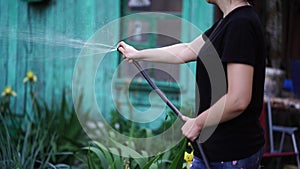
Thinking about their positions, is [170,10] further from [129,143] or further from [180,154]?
[180,154]

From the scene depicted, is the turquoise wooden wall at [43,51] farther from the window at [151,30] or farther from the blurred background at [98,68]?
the window at [151,30]

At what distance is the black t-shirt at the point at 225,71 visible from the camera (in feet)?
6.61

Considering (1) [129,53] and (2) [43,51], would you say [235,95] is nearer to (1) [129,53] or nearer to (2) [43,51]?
(1) [129,53]

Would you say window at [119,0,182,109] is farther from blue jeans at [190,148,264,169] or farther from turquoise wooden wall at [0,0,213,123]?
blue jeans at [190,148,264,169]

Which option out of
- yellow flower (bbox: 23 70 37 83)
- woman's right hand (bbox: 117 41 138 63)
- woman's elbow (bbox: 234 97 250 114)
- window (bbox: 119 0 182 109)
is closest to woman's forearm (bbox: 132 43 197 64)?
woman's right hand (bbox: 117 41 138 63)

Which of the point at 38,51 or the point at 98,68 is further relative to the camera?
the point at 38,51

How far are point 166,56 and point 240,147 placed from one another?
2.04 ft

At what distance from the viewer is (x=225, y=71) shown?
2.09m

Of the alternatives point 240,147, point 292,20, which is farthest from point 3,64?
point 240,147

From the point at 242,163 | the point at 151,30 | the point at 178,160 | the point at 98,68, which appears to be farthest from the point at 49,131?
the point at 242,163

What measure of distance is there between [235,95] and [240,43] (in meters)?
0.18

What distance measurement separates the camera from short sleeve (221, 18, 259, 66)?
1.99 metres

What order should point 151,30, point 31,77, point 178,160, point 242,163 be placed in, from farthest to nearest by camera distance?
point 151,30
point 31,77
point 178,160
point 242,163

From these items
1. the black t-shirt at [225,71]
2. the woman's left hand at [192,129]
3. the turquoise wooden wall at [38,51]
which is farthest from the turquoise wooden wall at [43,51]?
the woman's left hand at [192,129]
